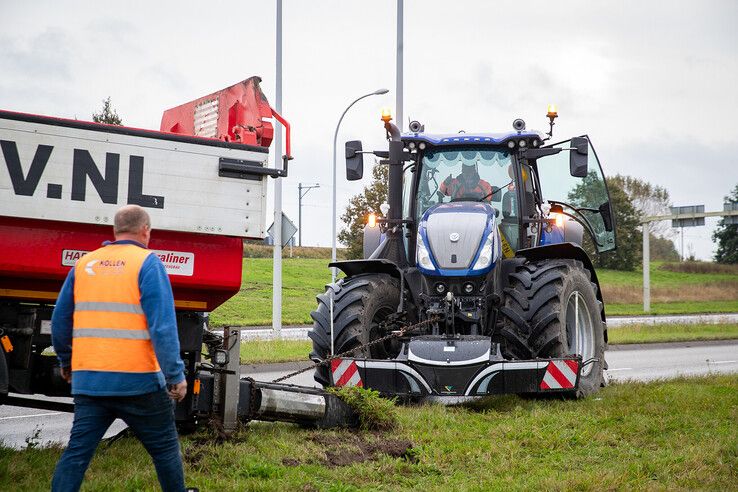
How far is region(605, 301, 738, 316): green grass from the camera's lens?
141ft

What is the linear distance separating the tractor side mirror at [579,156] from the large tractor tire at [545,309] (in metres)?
1.03

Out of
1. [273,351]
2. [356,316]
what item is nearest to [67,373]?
[356,316]

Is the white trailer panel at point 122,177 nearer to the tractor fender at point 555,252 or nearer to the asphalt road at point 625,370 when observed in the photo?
the asphalt road at point 625,370

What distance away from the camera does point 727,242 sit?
7162 centimetres

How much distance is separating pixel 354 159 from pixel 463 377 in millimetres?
3199

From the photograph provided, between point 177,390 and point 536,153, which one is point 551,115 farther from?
point 177,390

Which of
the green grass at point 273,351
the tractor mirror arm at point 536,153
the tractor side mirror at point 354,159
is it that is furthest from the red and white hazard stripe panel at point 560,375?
the green grass at point 273,351

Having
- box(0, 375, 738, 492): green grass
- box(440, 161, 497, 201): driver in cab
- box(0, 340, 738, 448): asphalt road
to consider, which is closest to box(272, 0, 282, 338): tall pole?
box(0, 340, 738, 448): asphalt road

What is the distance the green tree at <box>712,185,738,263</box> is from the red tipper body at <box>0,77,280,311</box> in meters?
67.9

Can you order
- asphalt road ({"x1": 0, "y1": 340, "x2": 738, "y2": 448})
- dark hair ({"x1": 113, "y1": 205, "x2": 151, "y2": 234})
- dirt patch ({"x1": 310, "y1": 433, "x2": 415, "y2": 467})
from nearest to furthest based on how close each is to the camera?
dark hair ({"x1": 113, "y1": 205, "x2": 151, "y2": 234}) < dirt patch ({"x1": 310, "y1": 433, "x2": 415, "y2": 467}) < asphalt road ({"x1": 0, "y1": 340, "x2": 738, "y2": 448})

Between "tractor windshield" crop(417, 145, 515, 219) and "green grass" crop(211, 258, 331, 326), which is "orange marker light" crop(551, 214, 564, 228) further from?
"green grass" crop(211, 258, 331, 326)

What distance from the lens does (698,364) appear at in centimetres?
1806

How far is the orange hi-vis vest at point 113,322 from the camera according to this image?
530 cm

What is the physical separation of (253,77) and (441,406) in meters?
3.69
